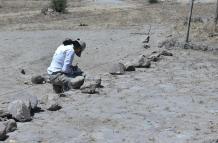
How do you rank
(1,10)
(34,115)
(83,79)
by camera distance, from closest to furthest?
1. (34,115)
2. (83,79)
3. (1,10)

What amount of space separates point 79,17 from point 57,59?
17.2 metres

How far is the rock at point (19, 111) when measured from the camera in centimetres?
866

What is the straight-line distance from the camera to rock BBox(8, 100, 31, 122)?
8.66 m

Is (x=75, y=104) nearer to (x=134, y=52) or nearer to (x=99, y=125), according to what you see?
(x=99, y=125)

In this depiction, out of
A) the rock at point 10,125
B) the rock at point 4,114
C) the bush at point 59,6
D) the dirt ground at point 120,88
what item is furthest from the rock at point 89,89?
the bush at point 59,6

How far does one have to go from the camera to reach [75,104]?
10102 millimetres

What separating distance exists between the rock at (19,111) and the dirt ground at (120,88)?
0.13 meters

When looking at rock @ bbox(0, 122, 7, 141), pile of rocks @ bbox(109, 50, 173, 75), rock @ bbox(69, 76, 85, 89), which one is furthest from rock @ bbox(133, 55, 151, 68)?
rock @ bbox(0, 122, 7, 141)

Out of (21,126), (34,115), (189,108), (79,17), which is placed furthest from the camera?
(79,17)

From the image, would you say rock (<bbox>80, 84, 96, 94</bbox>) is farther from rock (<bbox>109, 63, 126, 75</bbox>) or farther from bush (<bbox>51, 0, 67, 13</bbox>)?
bush (<bbox>51, 0, 67, 13</bbox>)

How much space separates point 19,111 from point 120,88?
3239 millimetres

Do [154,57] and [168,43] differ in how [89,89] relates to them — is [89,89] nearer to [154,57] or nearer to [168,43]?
[154,57]

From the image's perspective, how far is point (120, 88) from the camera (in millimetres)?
11492

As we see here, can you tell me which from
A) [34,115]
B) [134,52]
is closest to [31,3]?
[134,52]
